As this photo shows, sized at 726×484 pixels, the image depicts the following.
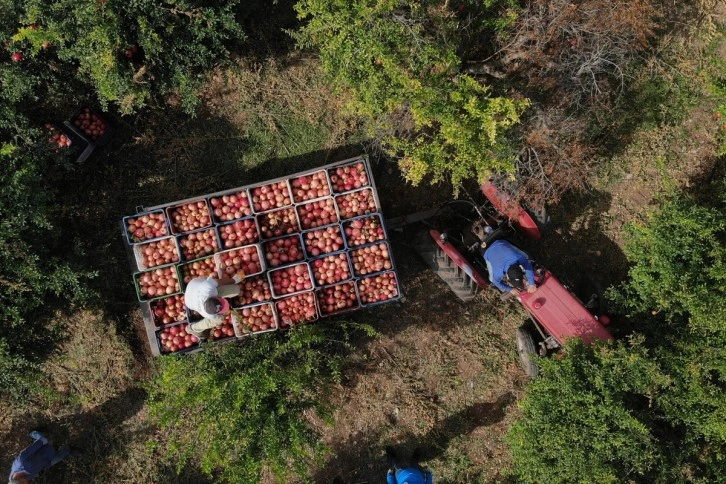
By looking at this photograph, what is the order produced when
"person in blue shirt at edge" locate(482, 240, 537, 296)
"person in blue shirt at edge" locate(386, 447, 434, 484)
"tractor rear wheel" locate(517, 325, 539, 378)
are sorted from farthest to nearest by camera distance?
1. "tractor rear wheel" locate(517, 325, 539, 378)
2. "person in blue shirt at edge" locate(386, 447, 434, 484)
3. "person in blue shirt at edge" locate(482, 240, 537, 296)

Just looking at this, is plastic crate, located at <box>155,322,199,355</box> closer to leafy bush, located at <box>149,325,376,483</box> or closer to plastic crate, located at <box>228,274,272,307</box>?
leafy bush, located at <box>149,325,376,483</box>

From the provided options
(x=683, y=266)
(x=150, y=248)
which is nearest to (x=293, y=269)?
(x=150, y=248)

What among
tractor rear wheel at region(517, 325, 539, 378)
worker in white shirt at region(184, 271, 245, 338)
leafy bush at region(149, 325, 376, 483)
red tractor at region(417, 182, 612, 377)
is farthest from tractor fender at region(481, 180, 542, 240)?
worker in white shirt at region(184, 271, 245, 338)

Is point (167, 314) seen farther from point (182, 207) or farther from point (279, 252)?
point (279, 252)

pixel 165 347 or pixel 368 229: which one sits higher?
pixel 368 229

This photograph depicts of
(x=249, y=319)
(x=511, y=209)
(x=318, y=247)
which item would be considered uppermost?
(x=318, y=247)

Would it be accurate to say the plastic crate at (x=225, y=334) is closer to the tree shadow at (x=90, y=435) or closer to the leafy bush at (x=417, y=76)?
the tree shadow at (x=90, y=435)

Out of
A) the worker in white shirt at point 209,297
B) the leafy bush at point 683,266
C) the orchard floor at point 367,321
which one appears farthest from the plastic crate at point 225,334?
the leafy bush at point 683,266
